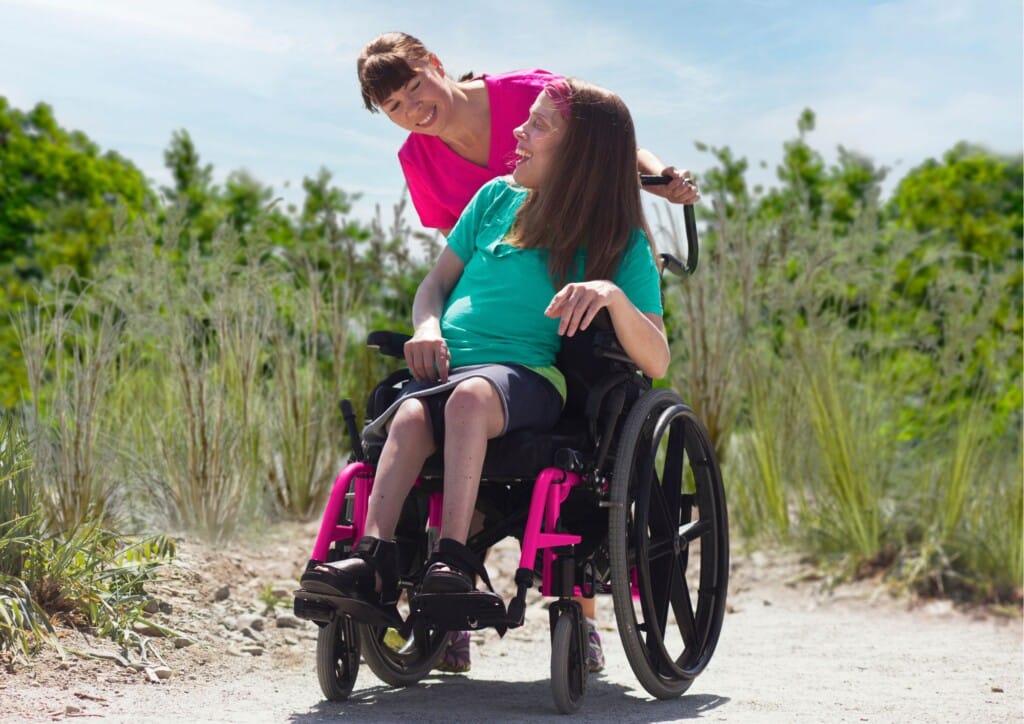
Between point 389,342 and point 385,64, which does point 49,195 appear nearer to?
point 385,64

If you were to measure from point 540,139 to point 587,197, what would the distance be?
0.58 ft

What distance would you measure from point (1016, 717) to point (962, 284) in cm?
280

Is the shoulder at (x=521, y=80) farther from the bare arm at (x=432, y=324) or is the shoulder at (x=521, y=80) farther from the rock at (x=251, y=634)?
the rock at (x=251, y=634)

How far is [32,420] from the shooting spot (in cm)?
407

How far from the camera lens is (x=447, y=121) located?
347 centimetres

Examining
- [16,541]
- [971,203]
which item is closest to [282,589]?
[16,541]

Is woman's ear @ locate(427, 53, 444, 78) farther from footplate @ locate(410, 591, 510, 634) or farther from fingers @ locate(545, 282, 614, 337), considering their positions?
footplate @ locate(410, 591, 510, 634)

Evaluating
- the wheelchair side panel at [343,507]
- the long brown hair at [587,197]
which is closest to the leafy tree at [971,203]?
the long brown hair at [587,197]

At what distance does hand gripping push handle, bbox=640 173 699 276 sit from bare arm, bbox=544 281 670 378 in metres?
0.43

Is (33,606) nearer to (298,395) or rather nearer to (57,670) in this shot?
(57,670)

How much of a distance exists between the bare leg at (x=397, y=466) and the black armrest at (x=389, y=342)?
24cm

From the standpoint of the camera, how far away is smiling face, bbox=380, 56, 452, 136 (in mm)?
3387

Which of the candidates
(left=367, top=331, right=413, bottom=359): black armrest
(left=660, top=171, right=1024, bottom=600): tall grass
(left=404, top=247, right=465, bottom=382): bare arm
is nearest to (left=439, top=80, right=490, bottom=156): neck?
(left=404, top=247, right=465, bottom=382): bare arm

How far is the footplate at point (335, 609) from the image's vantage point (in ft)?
8.11
